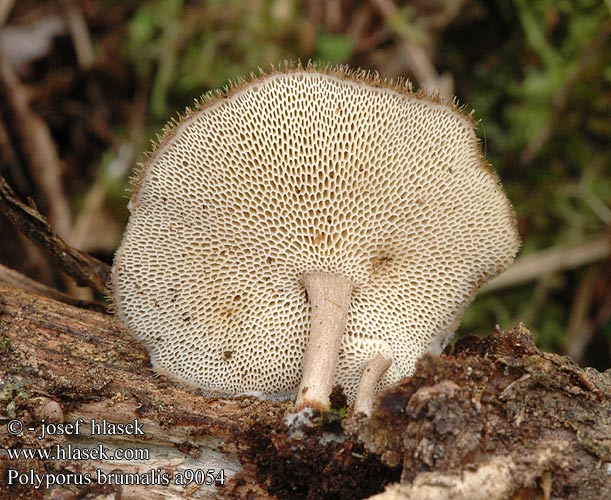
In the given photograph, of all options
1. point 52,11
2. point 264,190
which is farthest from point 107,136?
point 264,190

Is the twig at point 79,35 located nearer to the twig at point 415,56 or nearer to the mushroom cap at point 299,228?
the twig at point 415,56

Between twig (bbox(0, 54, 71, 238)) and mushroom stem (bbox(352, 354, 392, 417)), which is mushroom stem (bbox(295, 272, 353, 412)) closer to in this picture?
mushroom stem (bbox(352, 354, 392, 417))

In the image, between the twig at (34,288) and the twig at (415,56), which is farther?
the twig at (415,56)

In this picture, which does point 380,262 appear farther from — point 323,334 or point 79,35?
point 79,35

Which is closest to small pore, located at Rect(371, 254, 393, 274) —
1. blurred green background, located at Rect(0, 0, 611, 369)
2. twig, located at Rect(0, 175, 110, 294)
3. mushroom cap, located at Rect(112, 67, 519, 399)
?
mushroom cap, located at Rect(112, 67, 519, 399)

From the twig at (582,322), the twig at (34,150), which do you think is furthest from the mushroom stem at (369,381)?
the twig at (34,150)

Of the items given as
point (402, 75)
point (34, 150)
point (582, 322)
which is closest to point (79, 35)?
point (34, 150)
